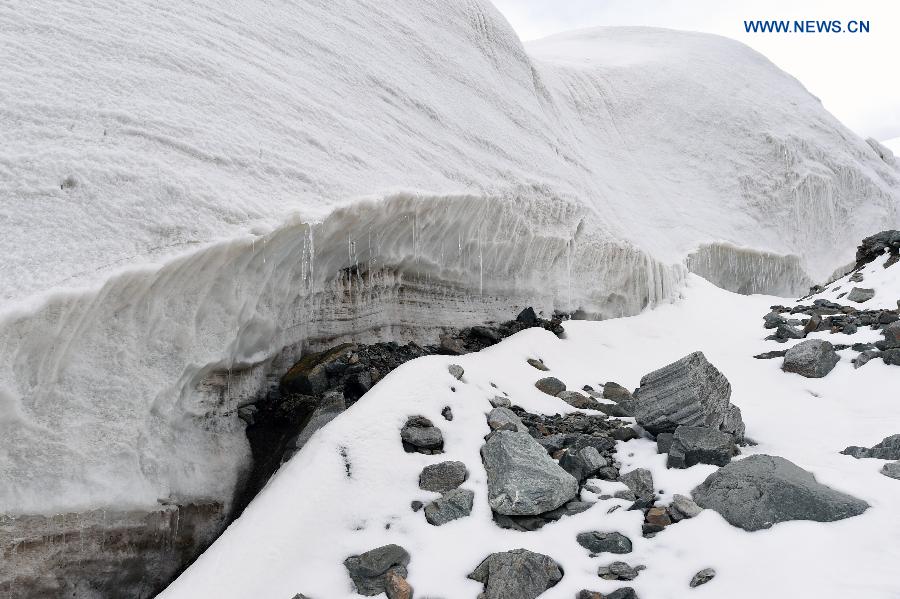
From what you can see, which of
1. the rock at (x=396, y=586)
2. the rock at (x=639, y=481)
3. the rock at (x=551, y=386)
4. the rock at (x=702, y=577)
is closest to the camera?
the rock at (x=702, y=577)

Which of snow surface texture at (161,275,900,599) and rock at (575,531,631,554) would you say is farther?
rock at (575,531,631,554)

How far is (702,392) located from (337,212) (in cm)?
362

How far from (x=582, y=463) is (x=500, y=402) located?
1305mm

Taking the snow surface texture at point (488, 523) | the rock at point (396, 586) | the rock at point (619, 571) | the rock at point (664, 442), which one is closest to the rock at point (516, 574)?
the snow surface texture at point (488, 523)

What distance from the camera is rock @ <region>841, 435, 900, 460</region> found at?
491 cm

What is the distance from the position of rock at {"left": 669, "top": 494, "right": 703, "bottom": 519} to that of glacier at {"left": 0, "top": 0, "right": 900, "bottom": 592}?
11.1ft

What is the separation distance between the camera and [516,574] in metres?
3.79

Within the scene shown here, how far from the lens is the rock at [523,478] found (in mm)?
4492

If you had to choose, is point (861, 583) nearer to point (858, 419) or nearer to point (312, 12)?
point (858, 419)

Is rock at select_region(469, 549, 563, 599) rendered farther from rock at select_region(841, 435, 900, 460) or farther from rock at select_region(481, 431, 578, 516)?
rock at select_region(841, 435, 900, 460)

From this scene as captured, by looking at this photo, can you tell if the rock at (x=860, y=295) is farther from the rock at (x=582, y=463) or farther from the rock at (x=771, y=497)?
the rock at (x=582, y=463)

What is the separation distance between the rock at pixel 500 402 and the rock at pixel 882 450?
2838 mm

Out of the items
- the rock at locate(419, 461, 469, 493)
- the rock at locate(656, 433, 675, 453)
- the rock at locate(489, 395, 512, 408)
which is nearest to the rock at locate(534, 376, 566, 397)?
the rock at locate(489, 395, 512, 408)

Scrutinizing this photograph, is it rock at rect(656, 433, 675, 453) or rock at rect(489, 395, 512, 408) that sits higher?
rock at rect(656, 433, 675, 453)
